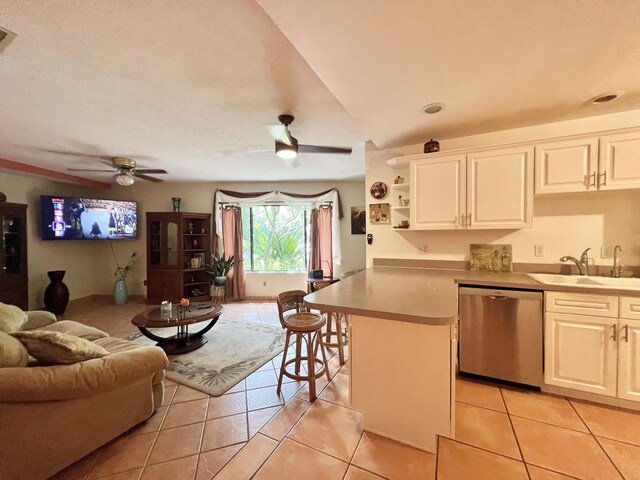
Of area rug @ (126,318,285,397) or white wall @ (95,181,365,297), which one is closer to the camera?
area rug @ (126,318,285,397)

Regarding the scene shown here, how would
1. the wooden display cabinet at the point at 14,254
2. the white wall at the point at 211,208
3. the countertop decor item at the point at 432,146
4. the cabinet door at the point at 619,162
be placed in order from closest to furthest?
1. the cabinet door at the point at 619,162
2. the countertop decor item at the point at 432,146
3. the wooden display cabinet at the point at 14,254
4. the white wall at the point at 211,208

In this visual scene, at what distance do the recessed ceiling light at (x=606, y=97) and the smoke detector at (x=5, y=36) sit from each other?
368 cm

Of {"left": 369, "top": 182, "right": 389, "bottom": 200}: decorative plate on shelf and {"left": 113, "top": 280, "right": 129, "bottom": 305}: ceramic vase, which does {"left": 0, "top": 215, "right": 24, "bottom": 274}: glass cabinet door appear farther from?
{"left": 369, "top": 182, "right": 389, "bottom": 200}: decorative plate on shelf

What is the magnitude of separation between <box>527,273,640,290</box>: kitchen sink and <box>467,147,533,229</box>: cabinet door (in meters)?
0.48

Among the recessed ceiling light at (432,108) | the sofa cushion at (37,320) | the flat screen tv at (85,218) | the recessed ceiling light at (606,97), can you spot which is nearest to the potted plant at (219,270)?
the flat screen tv at (85,218)

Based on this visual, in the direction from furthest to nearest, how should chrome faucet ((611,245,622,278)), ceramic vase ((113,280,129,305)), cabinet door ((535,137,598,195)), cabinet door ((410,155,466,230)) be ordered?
ceramic vase ((113,280,129,305))
cabinet door ((410,155,466,230))
chrome faucet ((611,245,622,278))
cabinet door ((535,137,598,195))

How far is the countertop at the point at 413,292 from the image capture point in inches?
50.4

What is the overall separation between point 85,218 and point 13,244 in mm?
957

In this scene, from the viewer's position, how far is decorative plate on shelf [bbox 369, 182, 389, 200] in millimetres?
2961

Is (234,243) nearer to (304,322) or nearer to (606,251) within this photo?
(304,322)

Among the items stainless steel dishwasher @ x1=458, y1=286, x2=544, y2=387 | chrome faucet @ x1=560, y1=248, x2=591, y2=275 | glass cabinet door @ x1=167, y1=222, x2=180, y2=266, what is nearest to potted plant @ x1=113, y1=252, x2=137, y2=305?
glass cabinet door @ x1=167, y1=222, x2=180, y2=266

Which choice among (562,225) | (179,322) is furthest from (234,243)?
(562,225)

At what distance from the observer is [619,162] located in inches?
76.7

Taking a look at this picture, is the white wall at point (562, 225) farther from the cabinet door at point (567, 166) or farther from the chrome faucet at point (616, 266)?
the cabinet door at point (567, 166)
